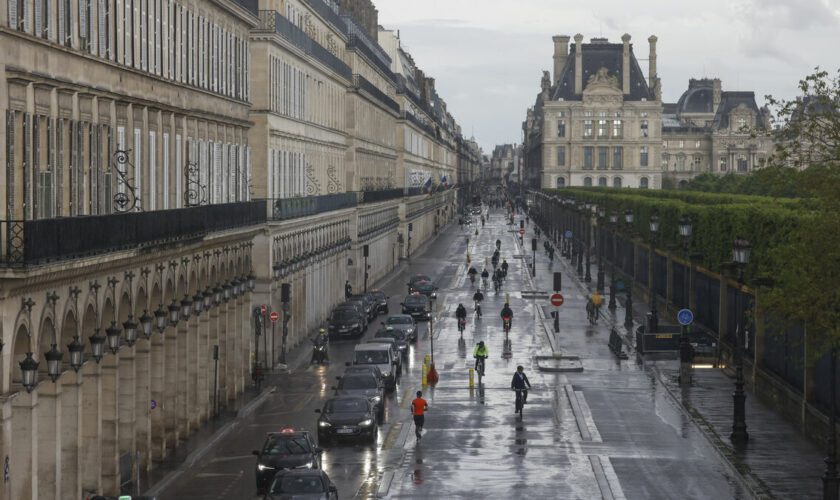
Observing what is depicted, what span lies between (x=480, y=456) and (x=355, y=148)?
59204 mm

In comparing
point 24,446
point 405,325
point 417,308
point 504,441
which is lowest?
point 504,441

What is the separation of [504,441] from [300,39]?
31.8 m

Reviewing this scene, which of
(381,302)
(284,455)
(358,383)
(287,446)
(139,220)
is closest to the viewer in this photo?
(284,455)

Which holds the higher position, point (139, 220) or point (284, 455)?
point (139, 220)

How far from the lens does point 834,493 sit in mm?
33969

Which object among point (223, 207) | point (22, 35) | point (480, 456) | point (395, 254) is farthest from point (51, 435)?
point (395, 254)

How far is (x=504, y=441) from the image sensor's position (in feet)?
143

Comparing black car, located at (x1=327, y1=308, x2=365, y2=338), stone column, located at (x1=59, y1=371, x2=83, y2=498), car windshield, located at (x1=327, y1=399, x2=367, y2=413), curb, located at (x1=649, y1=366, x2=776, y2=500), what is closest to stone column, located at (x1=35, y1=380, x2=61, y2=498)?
stone column, located at (x1=59, y1=371, x2=83, y2=498)

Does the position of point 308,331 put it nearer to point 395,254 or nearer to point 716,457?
point 716,457

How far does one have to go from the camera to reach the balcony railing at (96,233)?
91.7 feet

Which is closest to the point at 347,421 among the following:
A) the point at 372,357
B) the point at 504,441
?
the point at 504,441

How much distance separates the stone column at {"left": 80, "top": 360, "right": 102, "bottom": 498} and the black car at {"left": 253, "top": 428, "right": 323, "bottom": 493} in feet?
11.7

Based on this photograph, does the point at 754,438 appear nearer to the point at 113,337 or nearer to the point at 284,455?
the point at 284,455

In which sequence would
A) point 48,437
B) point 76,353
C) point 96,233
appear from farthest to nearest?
point 96,233
point 76,353
point 48,437
